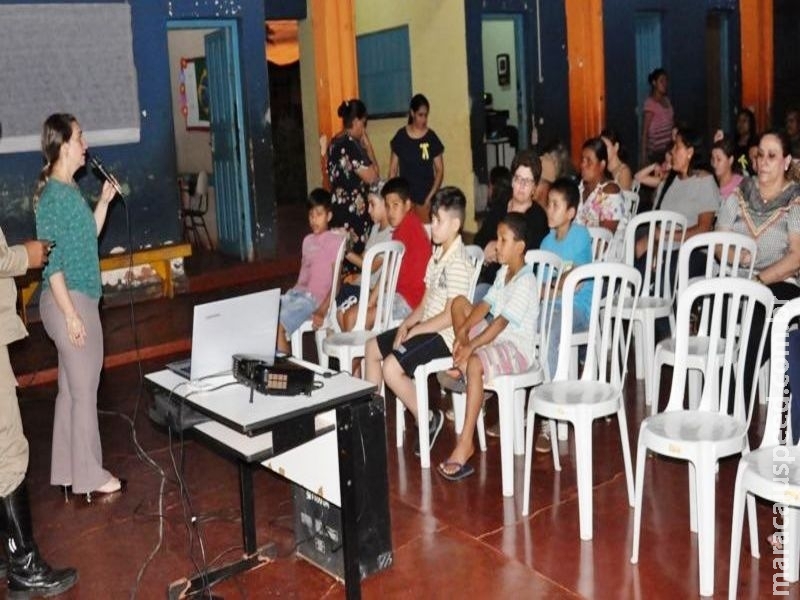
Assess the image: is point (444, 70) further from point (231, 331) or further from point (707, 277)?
point (231, 331)

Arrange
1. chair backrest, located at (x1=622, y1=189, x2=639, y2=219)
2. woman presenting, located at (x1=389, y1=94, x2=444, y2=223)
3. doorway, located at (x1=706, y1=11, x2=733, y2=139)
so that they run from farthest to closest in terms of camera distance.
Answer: doorway, located at (x1=706, y1=11, x2=733, y2=139) < woman presenting, located at (x1=389, y1=94, x2=444, y2=223) < chair backrest, located at (x1=622, y1=189, x2=639, y2=219)

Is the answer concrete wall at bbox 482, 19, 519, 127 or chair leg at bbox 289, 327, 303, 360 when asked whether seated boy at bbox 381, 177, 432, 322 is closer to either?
chair leg at bbox 289, 327, 303, 360


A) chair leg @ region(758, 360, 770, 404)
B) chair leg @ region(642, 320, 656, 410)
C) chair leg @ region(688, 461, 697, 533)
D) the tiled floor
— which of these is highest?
chair leg @ region(642, 320, 656, 410)

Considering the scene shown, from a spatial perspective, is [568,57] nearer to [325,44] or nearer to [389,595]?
[325,44]

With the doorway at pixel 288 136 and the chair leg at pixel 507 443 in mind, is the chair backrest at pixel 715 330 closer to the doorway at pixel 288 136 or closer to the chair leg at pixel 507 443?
the chair leg at pixel 507 443

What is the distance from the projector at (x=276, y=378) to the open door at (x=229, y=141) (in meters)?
5.87

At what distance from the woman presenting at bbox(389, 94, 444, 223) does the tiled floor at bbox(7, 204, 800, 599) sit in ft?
10.1

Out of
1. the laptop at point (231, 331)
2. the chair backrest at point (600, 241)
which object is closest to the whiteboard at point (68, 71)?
the chair backrest at point (600, 241)

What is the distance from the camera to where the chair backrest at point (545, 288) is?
4.12 m

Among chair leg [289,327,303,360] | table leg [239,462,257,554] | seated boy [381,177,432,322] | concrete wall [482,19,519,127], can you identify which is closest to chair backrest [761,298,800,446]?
table leg [239,462,257,554]

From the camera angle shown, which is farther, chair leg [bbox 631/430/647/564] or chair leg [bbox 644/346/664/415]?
chair leg [bbox 644/346/664/415]

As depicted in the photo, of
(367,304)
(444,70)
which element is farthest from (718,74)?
(367,304)

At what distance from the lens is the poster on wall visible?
9898 millimetres

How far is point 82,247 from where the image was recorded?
3.76m
